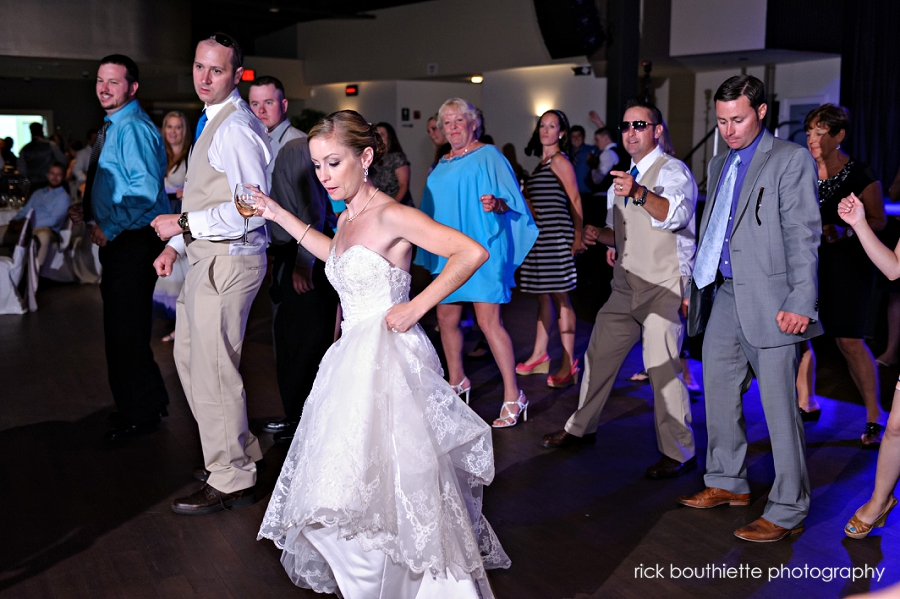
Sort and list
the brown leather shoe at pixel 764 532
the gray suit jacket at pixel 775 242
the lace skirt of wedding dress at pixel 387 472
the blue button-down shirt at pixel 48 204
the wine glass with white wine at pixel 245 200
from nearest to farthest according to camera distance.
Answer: the lace skirt of wedding dress at pixel 387 472
the wine glass with white wine at pixel 245 200
the gray suit jacket at pixel 775 242
the brown leather shoe at pixel 764 532
the blue button-down shirt at pixel 48 204

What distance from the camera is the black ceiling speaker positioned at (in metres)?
9.91

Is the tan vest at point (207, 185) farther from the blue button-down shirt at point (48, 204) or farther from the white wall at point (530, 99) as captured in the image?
the white wall at point (530, 99)

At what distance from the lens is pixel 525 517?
3.22 m

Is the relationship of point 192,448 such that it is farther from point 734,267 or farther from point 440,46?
point 440,46

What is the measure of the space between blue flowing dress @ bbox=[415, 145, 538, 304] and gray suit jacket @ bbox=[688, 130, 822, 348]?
1496 millimetres

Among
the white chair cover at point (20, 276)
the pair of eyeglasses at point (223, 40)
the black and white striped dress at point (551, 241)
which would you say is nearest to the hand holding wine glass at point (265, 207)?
the pair of eyeglasses at point (223, 40)

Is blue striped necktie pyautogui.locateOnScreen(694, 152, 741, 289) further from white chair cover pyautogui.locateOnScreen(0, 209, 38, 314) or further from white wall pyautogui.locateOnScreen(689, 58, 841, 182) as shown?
white wall pyautogui.locateOnScreen(689, 58, 841, 182)

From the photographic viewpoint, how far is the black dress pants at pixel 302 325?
4.20m

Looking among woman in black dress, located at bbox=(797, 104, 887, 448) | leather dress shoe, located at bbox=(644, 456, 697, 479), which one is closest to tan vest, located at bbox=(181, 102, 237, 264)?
leather dress shoe, located at bbox=(644, 456, 697, 479)

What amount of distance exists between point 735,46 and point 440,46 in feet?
16.6

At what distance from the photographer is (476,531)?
2594 mm

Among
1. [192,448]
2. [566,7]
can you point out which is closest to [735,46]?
[566,7]

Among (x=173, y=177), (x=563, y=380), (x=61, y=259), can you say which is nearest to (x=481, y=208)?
(x=563, y=380)

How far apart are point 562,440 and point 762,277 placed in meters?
1.42
